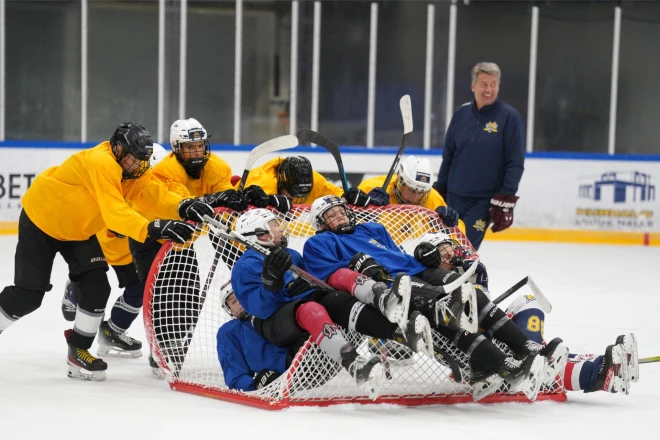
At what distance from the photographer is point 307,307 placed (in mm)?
3816

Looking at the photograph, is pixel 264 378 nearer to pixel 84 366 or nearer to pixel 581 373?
pixel 84 366

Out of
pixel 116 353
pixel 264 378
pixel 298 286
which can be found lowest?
pixel 116 353

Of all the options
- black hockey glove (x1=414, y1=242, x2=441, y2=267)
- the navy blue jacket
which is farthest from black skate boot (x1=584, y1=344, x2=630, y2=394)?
the navy blue jacket

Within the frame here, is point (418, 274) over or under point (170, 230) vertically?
under

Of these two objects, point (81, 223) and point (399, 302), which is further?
point (81, 223)

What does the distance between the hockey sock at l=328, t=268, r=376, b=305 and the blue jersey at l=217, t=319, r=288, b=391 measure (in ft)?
1.15

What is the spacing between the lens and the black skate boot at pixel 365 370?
3582 millimetres

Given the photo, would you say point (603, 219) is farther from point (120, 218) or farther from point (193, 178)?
point (120, 218)

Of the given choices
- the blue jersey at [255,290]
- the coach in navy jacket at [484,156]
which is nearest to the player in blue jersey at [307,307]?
the blue jersey at [255,290]

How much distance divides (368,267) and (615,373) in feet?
3.13

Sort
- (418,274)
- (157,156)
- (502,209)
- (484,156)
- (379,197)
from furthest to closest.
Result: (484,156)
(502,209)
(157,156)
(379,197)
(418,274)

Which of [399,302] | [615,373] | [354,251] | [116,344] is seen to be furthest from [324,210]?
[116,344]

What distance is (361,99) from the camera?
11.0 meters

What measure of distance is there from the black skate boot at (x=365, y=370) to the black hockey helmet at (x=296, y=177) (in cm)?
146
